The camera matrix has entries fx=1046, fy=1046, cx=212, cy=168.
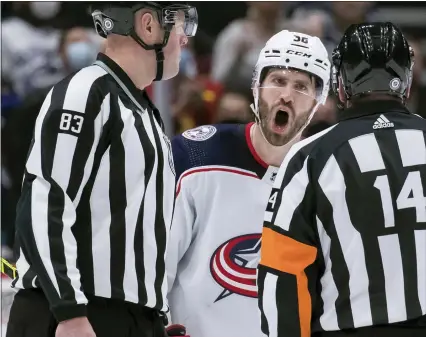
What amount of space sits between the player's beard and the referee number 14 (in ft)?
3.27

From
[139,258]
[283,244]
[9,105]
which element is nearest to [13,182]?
[9,105]

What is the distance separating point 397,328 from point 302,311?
22 centimetres

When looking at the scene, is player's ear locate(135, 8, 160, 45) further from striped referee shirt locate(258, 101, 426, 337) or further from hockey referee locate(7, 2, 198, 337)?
striped referee shirt locate(258, 101, 426, 337)

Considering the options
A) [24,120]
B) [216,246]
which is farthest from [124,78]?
[24,120]

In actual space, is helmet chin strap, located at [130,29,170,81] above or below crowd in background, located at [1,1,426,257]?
below

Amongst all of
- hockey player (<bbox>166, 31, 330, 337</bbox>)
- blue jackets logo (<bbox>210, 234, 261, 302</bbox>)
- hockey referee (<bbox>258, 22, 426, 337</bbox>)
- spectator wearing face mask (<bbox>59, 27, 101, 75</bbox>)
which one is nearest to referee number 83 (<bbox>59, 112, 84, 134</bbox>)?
hockey referee (<bbox>258, 22, 426, 337</bbox>)

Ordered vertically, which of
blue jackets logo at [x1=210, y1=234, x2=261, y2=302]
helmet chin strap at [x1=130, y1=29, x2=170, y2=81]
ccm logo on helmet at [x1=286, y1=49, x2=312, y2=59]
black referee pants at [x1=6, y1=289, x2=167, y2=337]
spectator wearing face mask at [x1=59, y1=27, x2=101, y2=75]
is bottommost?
black referee pants at [x1=6, y1=289, x2=167, y2=337]

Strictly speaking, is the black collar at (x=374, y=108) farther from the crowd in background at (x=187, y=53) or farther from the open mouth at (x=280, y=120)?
the crowd in background at (x=187, y=53)

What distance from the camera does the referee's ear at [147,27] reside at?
2783mm

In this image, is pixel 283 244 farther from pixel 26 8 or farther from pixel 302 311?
pixel 26 8

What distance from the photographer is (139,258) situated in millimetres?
2641

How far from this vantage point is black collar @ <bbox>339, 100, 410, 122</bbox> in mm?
2412

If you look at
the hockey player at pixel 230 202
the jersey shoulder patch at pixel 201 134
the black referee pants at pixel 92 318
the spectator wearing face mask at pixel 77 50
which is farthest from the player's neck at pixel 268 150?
the spectator wearing face mask at pixel 77 50

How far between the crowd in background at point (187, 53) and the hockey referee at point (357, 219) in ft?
10.0
